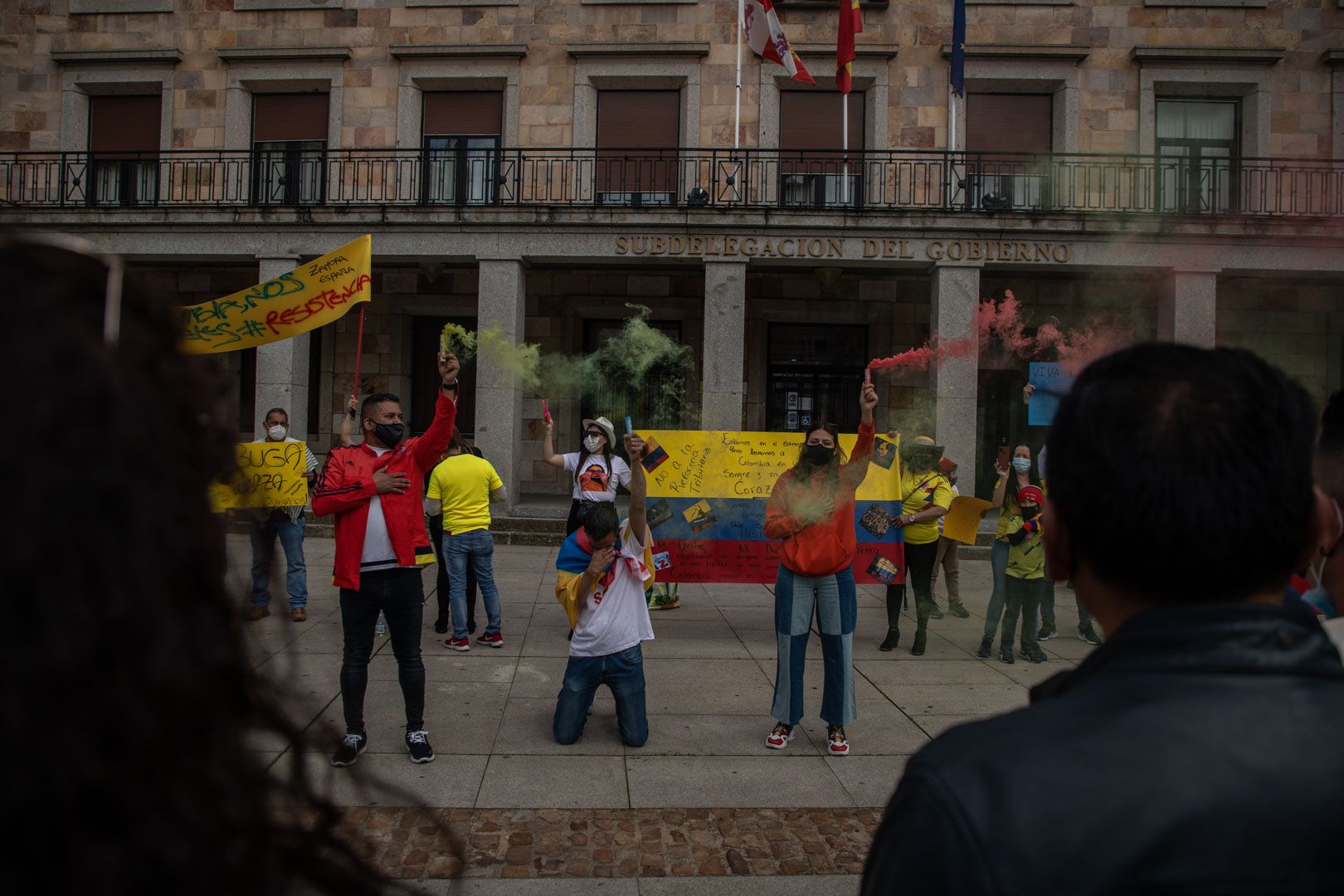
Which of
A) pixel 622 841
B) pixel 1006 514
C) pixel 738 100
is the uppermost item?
pixel 738 100

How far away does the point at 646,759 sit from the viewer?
5.11 meters

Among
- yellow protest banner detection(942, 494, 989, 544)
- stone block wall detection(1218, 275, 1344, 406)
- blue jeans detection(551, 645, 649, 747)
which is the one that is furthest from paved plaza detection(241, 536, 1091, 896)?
stone block wall detection(1218, 275, 1344, 406)

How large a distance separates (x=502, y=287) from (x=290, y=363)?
12.9ft

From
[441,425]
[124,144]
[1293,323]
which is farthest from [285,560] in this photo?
[1293,323]

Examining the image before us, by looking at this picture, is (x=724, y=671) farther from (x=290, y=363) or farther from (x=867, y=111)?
(x=867, y=111)

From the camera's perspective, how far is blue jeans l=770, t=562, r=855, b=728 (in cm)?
527

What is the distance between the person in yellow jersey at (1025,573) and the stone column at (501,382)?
9.36 meters

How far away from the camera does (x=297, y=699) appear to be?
1047 mm

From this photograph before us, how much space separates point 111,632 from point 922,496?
322 inches

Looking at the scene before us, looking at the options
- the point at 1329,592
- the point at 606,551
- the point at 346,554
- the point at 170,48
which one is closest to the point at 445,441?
the point at 346,554

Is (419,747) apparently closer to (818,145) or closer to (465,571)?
(465,571)

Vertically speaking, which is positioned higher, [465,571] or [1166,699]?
[1166,699]

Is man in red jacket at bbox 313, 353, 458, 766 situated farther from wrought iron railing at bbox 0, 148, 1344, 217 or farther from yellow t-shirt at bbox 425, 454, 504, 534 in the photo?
wrought iron railing at bbox 0, 148, 1344, 217

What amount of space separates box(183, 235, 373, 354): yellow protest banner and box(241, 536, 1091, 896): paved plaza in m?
1.57
